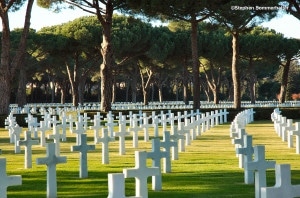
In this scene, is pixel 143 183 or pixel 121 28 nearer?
pixel 143 183

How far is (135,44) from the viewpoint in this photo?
4678 centimetres

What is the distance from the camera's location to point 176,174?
1041 cm

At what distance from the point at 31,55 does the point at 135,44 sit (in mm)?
8370

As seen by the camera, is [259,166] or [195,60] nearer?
[259,166]

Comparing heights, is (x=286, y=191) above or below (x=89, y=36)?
below

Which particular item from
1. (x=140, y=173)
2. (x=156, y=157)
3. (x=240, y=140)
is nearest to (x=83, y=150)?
(x=156, y=157)

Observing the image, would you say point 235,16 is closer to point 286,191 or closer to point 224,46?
point 224,46

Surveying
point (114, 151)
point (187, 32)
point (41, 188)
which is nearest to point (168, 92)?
point (187, 32)

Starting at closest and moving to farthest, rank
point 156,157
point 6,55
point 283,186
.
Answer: point 283,186
point 156,157
point 6,55

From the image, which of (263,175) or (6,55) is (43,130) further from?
(6,55)

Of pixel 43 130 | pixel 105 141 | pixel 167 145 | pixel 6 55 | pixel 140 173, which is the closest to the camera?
pixel 140 173

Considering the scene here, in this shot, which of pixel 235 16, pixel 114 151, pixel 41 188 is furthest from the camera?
pixel 235 16

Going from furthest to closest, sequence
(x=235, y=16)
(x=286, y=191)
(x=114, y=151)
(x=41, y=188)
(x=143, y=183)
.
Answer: (x=235, y=16)
(x=114, y=151)
(x=41, y=188)
(x=143, y=183)
(x=286, y=191)

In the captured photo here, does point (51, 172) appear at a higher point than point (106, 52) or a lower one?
lower
